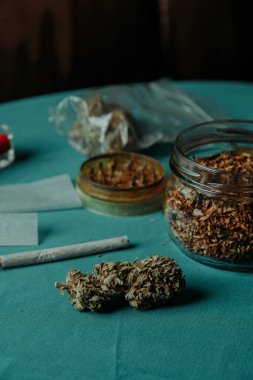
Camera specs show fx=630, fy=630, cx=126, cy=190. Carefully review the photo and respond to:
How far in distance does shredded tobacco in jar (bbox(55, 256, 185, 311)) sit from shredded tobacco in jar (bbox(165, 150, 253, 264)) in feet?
0.24

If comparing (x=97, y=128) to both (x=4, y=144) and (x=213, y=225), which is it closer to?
(x=4, y=144)

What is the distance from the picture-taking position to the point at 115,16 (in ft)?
6.88

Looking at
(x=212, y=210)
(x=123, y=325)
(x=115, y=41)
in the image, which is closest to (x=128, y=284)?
(x=123, y=325)

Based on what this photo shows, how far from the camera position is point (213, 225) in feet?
2.80

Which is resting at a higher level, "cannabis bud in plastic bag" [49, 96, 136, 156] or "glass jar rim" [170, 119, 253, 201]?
"glass jar rim" [170, 119, 253, 201]

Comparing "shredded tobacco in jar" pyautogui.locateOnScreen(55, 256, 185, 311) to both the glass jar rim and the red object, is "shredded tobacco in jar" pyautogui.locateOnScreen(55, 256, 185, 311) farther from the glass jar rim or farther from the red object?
the red object

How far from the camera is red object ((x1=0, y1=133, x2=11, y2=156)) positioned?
3.90 feet

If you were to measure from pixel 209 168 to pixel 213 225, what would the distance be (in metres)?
0.08

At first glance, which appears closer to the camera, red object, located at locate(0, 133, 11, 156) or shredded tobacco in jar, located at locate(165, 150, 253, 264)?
shredded tobacco in jar, located at locate(165, 150, 253, 264)

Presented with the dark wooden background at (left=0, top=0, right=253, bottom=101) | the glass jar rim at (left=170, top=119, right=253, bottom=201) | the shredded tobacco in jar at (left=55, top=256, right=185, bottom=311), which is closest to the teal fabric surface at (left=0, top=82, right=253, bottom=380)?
the shredded tobacco in jar at (left=55, top=256, right=185, bottom=311)

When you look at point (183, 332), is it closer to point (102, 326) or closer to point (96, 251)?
point (102, 326)

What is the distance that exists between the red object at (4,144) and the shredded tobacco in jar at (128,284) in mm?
437

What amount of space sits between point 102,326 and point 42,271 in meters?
0.15

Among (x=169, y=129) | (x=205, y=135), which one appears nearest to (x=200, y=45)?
(x=169, y=129)
